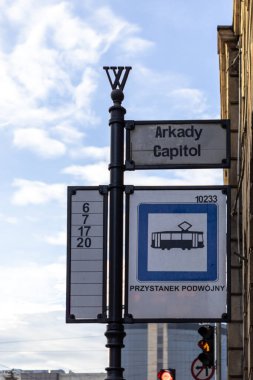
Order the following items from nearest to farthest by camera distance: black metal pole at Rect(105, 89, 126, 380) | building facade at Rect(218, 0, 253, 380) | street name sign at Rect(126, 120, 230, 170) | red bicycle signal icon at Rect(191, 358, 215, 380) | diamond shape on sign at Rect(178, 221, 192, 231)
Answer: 1. black metal pole at Rect(105, 89, 126, 380)
2. diamond shape on sign at Rect(178, 221, 192, 231)
3. street name sign at Rect(126, 120, 230, 170)
4. building facade at Rect(218, 0, 253, 380)
5. red bicycle signal icon at Rect(191, 358, 215, 380)

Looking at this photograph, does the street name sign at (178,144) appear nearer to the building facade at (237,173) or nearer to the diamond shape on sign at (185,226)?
the diamond shape on sign at (185,226)

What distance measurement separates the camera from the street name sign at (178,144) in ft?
25.6

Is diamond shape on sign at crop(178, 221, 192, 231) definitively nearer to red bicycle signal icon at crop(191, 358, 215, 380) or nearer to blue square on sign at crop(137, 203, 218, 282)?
blue square on sign at crop(137, 203, 218, 282)

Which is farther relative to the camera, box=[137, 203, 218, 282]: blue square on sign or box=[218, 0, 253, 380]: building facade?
box=[218, 0, 253, 380]: building facade

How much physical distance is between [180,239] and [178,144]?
827 millimetres

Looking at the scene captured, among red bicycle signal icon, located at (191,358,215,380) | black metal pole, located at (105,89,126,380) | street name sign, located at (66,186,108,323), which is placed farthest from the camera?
red bicycle signal icon, located at (191,358,215,380)

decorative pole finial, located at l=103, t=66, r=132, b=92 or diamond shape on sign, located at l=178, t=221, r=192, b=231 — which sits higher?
decorative pole finial, located at l=103, t=66, r=132, b=92

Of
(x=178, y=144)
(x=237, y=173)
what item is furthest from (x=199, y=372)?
(x=178, y=144)

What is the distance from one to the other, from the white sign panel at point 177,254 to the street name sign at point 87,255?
232 millimetres

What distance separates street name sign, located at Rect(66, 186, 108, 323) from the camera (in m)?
7.50

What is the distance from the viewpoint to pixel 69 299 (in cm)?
754

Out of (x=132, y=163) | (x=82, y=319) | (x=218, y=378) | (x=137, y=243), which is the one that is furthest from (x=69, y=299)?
(x=218, y=378)

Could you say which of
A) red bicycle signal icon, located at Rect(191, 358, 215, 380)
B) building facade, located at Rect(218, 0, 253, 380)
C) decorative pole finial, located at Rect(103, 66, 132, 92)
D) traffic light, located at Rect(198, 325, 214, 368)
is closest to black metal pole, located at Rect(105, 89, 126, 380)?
decorative pole finial, located at Rect(103, 66, 132, 92)

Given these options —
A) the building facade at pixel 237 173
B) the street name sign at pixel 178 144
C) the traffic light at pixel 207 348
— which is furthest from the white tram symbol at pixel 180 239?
the traffic light at pixel 207 348
